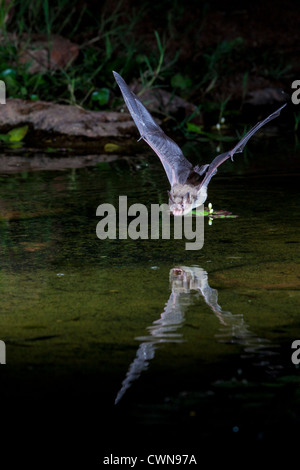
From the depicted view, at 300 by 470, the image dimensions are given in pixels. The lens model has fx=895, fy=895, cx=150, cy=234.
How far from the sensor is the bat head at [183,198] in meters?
3.92

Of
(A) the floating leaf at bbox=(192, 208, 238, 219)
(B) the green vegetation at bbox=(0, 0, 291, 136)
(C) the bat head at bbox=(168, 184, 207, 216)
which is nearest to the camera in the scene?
(C) the bat head at bbox=(168, 184, 207, 216)

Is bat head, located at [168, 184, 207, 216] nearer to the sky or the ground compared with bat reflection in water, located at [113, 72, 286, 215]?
nearer to the ground

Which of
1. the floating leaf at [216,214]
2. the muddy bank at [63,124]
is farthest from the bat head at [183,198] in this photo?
the muddy bank at [63,124]

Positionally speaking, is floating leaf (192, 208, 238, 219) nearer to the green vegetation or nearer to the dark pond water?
the dark pond water

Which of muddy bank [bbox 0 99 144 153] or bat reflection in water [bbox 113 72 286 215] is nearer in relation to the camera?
bat reflection in water [bbox 113 72 286 215]

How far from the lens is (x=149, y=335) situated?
2.53 meters

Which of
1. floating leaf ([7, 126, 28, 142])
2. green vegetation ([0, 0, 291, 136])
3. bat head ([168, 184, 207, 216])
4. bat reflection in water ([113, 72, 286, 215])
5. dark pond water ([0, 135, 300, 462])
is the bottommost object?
dark pond water ([0, 135, 300, 462])

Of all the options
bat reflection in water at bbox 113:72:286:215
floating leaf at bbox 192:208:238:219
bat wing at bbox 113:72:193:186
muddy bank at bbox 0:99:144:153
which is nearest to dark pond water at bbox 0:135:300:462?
floating leaf at bbox 192:208:238:219

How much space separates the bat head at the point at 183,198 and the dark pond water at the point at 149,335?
15 centimetres

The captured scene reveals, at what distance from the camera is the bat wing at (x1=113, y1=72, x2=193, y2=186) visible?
417 cm

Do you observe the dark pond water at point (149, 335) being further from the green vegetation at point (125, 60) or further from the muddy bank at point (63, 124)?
the green vegetation at point (125, 60)
